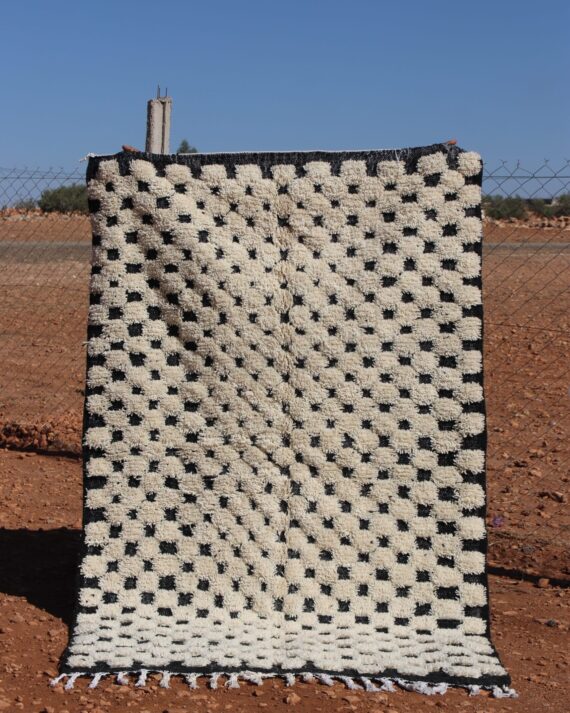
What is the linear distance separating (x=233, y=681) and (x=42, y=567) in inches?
61.2

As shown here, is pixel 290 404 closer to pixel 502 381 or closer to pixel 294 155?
pixel 294 155

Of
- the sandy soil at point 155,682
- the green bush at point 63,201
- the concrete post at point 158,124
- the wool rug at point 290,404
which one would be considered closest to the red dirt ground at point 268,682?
the sandy soil at point 155,682

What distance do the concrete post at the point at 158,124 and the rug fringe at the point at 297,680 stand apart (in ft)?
8.46

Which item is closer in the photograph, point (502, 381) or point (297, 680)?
point (297, 680)

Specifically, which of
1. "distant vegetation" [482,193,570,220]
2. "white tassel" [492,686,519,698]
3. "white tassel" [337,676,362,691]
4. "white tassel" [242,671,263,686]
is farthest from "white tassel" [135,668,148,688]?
"distant vegetation" [482,193,570,220]

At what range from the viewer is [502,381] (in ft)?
28.0

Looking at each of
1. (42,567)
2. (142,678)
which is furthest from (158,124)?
(142,678)

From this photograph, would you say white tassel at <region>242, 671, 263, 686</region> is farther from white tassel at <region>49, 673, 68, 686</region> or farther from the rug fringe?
white tassel at <region>49, 673, 68, 686</region>

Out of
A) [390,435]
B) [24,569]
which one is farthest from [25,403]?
[390,435]

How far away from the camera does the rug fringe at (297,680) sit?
153 inches

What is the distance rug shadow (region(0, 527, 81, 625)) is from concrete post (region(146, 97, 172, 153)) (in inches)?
82.1

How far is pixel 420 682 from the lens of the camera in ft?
12.9

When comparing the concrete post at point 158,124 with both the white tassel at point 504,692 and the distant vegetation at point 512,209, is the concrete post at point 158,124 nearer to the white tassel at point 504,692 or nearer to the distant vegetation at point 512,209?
the white tassel at point 504,692

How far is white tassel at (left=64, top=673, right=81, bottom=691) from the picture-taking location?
12.8ft
